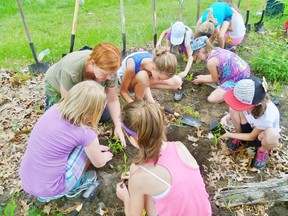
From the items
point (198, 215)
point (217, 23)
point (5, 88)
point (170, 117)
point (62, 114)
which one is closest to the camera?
point (198, 215)

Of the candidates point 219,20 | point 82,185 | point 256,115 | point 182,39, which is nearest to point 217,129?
point 256,115

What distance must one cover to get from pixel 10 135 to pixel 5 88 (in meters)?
1.13

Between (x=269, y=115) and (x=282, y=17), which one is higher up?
(x=269, y=115)

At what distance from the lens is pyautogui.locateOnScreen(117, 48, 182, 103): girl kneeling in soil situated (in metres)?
3.33

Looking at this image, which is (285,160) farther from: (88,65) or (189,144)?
(88,65)

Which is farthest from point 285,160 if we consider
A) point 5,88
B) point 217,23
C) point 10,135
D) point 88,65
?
point 5,88

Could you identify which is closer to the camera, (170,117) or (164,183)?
(164,183)

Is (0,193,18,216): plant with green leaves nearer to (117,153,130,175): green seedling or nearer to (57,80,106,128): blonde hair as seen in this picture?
(57,80,106,128): blonde hair

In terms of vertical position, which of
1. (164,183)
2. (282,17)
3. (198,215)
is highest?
(164,183)

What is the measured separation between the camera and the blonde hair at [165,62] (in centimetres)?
330

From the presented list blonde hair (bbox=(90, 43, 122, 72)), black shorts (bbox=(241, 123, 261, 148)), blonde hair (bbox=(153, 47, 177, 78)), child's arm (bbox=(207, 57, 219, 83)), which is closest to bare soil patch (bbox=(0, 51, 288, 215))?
black shorts (bbox=(241, 123, 261, 148))

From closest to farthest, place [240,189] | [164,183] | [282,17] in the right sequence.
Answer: [164,183] < [240,189] < [282,17]

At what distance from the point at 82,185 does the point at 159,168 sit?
1.18 meters

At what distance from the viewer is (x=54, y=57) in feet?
17.4
